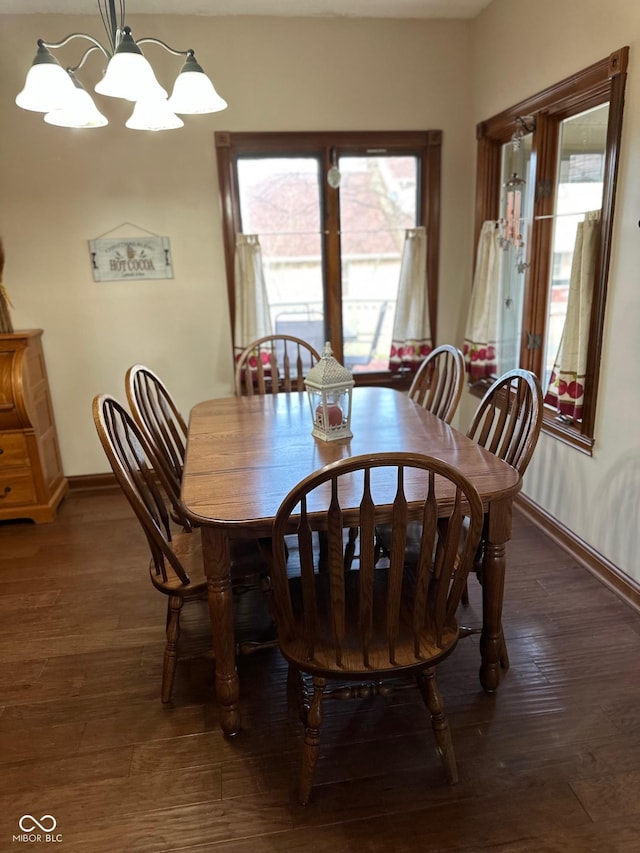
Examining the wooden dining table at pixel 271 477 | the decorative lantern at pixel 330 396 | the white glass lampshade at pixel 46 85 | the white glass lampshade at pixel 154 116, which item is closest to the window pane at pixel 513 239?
the wooden dining table at pixel 271 477

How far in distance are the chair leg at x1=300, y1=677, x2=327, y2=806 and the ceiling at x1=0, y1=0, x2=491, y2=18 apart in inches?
127

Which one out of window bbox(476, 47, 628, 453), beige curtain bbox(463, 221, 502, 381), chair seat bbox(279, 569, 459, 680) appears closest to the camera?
chair seat bbox(279, 569, 459, 680)

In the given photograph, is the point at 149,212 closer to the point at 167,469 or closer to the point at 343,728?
the point at 167,469

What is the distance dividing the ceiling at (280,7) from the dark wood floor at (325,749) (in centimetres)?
293

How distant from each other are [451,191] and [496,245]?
58 centimetres

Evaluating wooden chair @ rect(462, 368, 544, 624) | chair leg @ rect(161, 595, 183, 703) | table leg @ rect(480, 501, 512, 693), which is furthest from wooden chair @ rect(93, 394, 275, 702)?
wooden chair @ rect(462, 368, 544, 624)

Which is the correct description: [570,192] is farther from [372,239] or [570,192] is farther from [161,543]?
[161,543]

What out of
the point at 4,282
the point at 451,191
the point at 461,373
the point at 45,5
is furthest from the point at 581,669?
the point at 45,5

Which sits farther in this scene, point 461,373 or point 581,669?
point 461,373

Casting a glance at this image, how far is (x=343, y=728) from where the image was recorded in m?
1.74

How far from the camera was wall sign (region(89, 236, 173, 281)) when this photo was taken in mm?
3332

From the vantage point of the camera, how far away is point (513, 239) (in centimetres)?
307

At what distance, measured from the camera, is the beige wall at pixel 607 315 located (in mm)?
2145

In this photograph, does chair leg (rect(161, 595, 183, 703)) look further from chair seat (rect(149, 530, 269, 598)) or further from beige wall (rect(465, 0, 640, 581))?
beige wall (rect(465, 0, 640, 581))
